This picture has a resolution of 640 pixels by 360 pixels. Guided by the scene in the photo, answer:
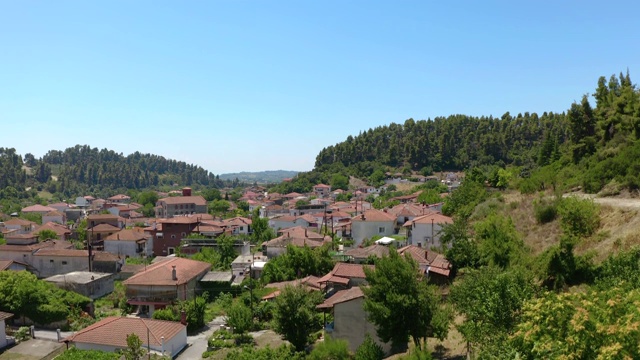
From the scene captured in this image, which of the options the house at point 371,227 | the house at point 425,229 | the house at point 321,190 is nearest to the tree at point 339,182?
the house at point 321,190

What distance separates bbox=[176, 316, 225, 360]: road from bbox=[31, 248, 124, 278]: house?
13919mm

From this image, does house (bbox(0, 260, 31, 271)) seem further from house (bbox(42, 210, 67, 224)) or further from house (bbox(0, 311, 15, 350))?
house (bbox(42, 210, 67, 224))

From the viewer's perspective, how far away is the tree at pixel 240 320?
23.8 metres

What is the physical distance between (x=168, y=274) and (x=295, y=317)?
1235 centimetres

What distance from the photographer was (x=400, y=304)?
17297mm

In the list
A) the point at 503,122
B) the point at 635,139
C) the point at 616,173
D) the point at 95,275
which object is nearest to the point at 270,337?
the point at 95,275

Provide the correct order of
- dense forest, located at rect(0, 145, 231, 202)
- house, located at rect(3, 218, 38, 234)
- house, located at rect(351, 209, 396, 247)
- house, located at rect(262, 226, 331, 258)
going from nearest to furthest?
house, located at rect(262, 226, 331, 258), house, located at rect(351, 209, 396, 247), house, located at rect(3, 218, 38, 234), dense forest, located at rect(0, 145, 231, 202)

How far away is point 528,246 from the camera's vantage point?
2389 centimetres

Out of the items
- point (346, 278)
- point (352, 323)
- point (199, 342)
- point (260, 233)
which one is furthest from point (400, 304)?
point (260, 233)

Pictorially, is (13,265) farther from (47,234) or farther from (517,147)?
(517,147)

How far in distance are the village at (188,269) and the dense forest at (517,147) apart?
10590 millimetres

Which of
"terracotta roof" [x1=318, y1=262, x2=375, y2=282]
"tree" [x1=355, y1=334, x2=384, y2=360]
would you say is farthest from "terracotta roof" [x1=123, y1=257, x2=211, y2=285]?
"tree" [x1=355, y1=334, x2=384, y2=360]

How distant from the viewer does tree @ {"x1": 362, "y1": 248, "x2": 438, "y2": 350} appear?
684 inches

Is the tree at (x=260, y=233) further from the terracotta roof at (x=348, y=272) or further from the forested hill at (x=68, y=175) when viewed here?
the forested hill at (x=68, y=175)
